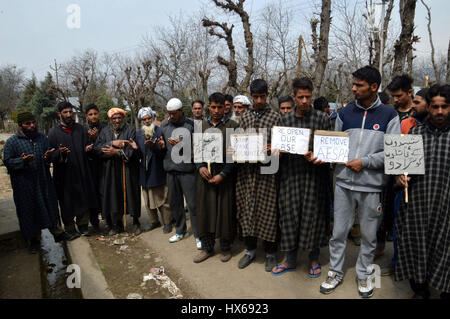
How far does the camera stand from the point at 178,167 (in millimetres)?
3902

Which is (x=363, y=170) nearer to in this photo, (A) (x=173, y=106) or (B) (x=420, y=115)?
(B) (x=420, y=115)

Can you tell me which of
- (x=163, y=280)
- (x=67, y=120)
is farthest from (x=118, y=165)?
(x=163, y=280)

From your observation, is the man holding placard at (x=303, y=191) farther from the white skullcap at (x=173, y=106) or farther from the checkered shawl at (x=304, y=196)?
the white skullcap at (x=173, y=106)

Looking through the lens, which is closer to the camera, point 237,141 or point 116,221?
point 237,141

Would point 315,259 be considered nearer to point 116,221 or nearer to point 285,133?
point 285,133

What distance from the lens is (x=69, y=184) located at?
4.19 meters

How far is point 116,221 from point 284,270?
9.11 feet

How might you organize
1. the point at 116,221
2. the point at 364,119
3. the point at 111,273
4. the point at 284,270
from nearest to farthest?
1. the point at 364,119
2. the point at 284,270
3. the point at 111,273
4. the point at 116,221

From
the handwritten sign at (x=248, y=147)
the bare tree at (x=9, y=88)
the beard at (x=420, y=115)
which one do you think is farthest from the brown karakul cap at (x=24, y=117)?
the bare tree at (x=9, y=88)

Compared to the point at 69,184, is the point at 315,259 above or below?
below

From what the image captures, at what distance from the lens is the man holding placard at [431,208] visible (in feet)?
7.77

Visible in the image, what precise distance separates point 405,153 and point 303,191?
0.96 metres

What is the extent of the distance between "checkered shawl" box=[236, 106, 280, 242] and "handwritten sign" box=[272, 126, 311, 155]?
260 millimetres
